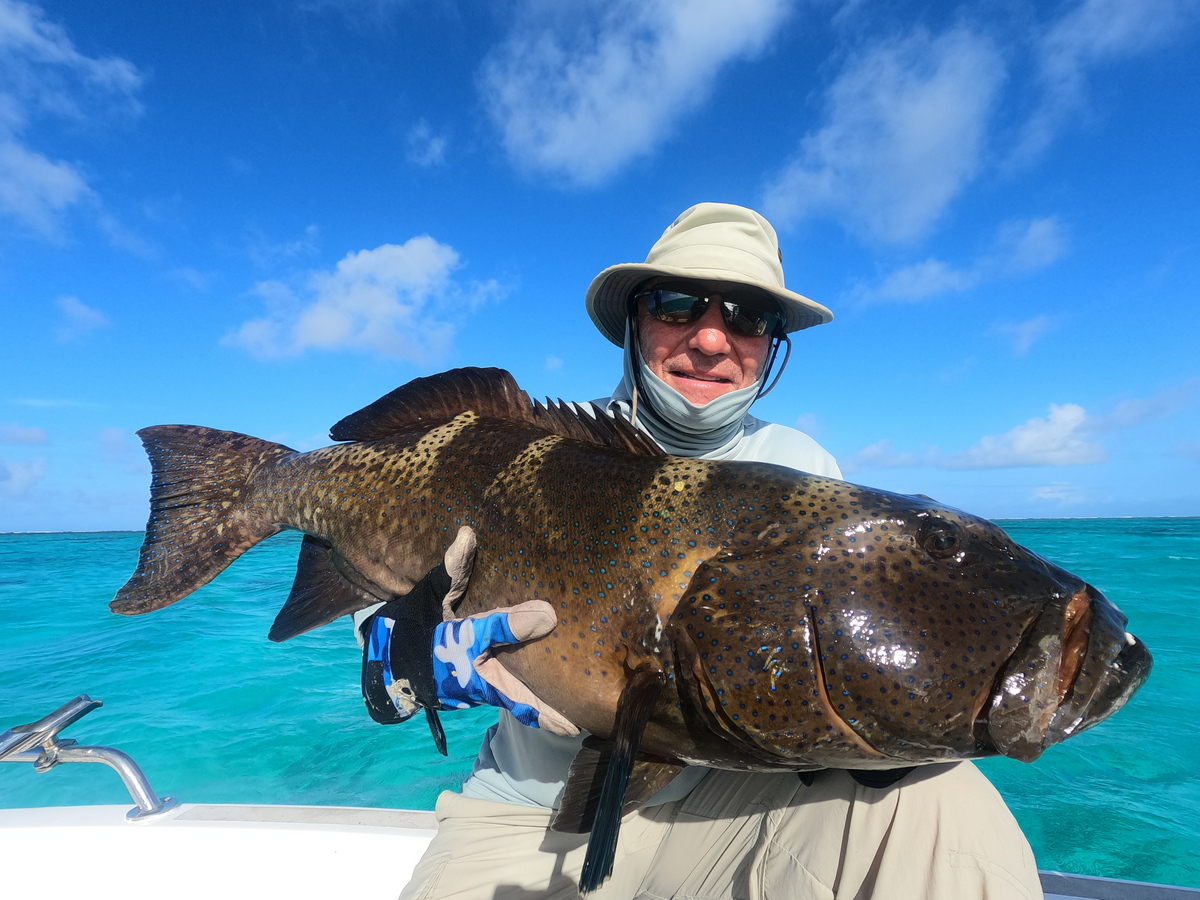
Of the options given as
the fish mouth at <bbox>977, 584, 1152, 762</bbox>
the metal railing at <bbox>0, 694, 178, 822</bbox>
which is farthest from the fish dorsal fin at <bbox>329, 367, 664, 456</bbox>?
the metal railing at <bbox>0, 694, 178, 822</bbox>

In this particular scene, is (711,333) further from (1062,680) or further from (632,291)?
(1062,680)

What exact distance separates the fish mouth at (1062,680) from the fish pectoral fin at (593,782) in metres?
0.95

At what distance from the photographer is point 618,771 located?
1.74m

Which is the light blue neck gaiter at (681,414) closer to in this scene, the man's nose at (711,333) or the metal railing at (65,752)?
the man's nose at (711,333)

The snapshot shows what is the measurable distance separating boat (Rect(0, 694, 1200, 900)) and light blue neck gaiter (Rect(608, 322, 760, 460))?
2593 mm

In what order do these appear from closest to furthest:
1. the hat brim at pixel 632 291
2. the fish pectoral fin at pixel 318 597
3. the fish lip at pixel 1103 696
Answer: the fish lip at pixel 1103 696 → the fish pectoral fin at pixel 318 597 → the hat brim at pixel 632 291

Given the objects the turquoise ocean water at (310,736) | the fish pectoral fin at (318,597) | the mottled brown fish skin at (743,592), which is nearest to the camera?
the mottled brown fish skin at (743,592)

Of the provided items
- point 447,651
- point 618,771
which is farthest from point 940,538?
point 447,651

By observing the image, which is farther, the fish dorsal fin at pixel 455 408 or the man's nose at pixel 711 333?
the man's nose at pixel 711 333

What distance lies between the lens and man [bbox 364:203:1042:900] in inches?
82.7

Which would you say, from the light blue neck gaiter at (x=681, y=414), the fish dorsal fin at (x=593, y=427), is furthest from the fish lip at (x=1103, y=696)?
the light blue neck gaiter at (x=681, y=414)

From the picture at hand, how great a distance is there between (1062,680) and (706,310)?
222 centimetres

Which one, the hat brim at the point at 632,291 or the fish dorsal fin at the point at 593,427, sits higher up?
the hat brim at the point at 632,291

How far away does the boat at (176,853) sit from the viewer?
3.27m
